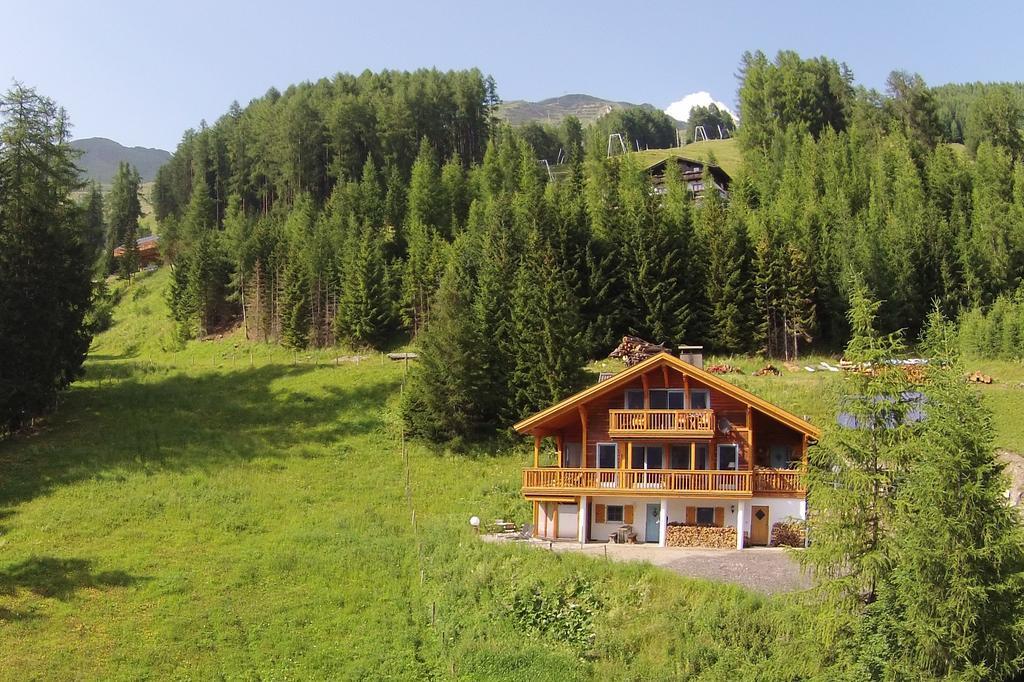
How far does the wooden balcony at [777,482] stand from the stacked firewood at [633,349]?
1678cm

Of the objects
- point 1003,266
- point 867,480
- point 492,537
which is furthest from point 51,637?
point 1003,266

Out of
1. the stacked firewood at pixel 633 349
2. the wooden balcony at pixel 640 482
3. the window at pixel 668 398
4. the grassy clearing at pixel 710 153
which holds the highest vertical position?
the grassy clearing at pixel 710 153

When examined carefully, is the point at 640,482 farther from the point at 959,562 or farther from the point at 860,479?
the point at 959,562

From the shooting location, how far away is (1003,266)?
184 feet

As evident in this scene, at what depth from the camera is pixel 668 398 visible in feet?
107

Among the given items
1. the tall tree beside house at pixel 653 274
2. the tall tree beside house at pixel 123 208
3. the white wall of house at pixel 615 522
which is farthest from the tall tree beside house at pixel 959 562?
the tall tree beside house at pixel 123 208

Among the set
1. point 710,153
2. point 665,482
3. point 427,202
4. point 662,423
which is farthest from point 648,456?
point 710,153

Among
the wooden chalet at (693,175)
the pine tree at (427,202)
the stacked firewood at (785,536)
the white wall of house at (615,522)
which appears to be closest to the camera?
the stacked firewood at (785,536)

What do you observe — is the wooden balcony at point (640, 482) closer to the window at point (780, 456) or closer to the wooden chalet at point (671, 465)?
the wooden chalet at point (671, 465)

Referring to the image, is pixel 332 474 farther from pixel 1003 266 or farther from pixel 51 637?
pixel 1003 266

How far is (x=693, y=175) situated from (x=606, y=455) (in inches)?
2307

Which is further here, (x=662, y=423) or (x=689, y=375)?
(x=689, y=375)

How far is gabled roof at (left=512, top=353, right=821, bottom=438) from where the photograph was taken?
30.7 metres

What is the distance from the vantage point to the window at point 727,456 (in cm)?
3184
